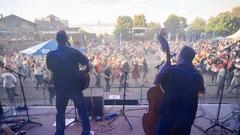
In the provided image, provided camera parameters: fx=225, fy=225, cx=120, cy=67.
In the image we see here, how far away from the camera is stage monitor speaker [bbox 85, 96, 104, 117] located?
4.78 meters

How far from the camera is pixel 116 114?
5.04 m

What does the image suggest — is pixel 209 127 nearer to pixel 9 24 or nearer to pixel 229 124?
pixel 229 124

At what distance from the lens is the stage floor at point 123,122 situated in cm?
428

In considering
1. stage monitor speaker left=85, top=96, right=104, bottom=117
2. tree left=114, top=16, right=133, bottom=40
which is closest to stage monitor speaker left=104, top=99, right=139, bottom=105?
stage monitor speaker left=85, top=96, right=104, bottom=117

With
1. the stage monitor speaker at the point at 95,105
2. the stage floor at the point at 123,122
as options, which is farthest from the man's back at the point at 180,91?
the stage monitor speaker at the point at 95,105

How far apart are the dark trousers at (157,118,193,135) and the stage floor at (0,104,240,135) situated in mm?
1297

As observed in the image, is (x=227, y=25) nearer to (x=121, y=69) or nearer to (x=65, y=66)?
(x=121, y=69)

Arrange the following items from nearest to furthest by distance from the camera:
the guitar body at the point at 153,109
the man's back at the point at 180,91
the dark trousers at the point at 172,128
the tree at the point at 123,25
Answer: the man's back at the point at 180,91 < the dark trousers at the point at 172,128 < the guitar body at the point at 153,109 < the tree at the point at 123,25

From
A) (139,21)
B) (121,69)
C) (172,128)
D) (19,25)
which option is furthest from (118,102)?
(139,21)

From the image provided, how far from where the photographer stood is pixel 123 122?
15.4 feet

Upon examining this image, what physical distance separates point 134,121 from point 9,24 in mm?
33818

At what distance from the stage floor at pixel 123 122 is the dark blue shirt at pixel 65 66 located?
1344 mm

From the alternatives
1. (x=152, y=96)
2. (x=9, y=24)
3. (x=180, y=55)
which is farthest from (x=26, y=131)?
(x=9, y=24)

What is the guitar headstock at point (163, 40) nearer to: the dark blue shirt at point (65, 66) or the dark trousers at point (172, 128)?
the dark trousers at point (172, 128)
